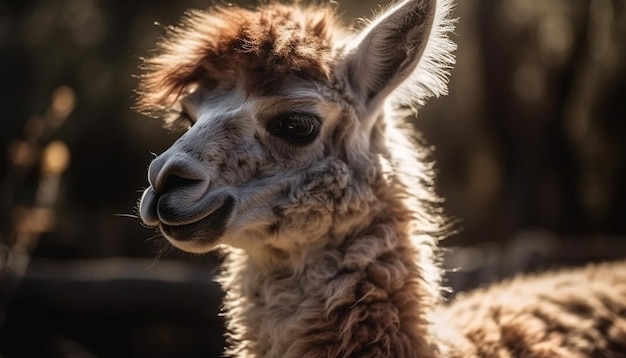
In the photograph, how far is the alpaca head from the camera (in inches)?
94.3

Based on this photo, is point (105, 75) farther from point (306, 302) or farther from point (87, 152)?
point (306, 302)

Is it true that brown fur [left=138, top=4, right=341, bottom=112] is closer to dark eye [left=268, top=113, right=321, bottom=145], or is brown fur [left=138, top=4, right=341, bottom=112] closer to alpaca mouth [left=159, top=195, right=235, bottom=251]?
dark eye [left=268, top=113, right=321, bottom=145]

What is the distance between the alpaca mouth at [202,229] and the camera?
2.38 meters

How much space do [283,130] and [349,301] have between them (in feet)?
2.04

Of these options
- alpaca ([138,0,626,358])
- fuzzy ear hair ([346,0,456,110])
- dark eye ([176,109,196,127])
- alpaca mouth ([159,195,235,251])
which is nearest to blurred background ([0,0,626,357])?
dark eye ([176,109,196,127])

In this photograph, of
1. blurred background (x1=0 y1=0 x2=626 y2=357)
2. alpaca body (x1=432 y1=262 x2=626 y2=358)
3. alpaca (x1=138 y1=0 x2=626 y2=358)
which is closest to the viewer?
alpaca (x1=138 y1=0 x2=626 y2=358)

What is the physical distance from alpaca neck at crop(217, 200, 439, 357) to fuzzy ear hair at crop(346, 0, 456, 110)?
19.1 inches

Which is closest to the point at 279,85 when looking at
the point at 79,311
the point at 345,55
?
the point at 345,55

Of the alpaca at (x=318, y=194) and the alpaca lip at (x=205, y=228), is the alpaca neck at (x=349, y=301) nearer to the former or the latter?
the alpaca at (x=318, y=194)

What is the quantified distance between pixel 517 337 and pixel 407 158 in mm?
780

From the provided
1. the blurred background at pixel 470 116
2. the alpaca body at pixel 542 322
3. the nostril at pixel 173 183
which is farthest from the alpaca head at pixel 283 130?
the blurred background at pixel 470 116

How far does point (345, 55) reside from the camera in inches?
109

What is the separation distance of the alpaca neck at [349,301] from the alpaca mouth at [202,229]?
0.32m

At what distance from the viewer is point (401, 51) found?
105 inches
